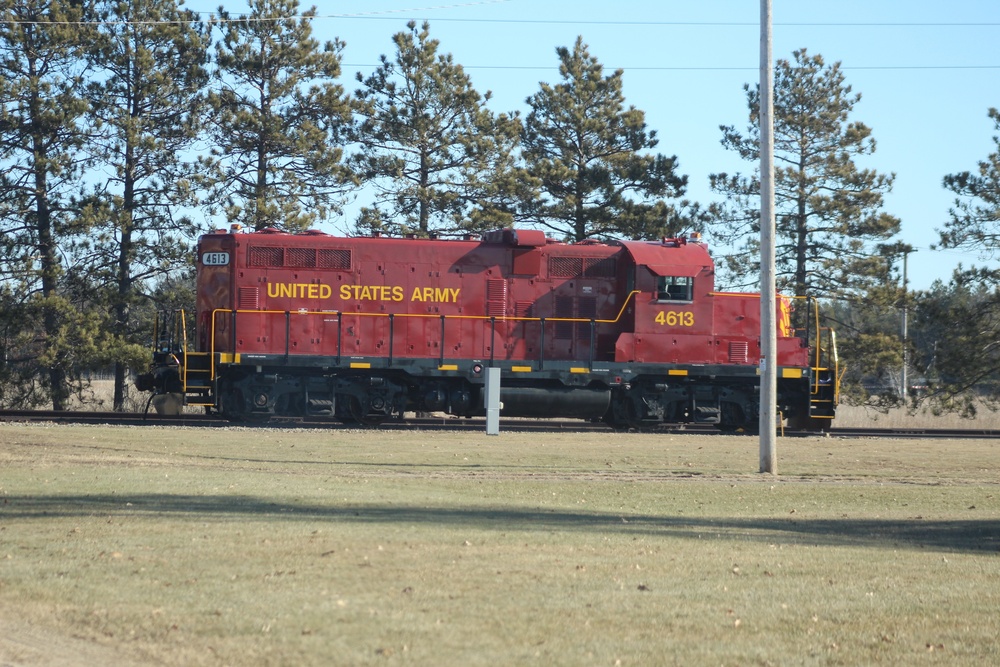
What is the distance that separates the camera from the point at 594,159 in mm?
39125

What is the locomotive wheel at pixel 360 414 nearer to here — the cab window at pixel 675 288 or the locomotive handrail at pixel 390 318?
the locomotive handrail at pixel 390 318

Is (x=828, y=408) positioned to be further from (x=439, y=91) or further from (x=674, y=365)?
(x=439, y=91)

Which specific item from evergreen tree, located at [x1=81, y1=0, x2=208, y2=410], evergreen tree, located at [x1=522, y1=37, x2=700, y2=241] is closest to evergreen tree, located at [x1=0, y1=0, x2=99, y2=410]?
evergreen tree, located at [x1=81, y1=0, x2=208, y2=410]

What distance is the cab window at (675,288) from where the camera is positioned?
2664 cm

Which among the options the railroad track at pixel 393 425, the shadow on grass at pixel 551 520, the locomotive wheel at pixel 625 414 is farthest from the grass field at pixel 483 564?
the locomotive wheel at pixel 625 414

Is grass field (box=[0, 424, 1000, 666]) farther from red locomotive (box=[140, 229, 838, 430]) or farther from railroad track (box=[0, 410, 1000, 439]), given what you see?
railroad track (box=[0, 410, 1000, 439])

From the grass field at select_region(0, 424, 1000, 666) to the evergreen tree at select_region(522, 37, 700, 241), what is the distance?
20738 mm

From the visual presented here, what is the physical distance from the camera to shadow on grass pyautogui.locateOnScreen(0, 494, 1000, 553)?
37.3 feet

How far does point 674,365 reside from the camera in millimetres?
26516

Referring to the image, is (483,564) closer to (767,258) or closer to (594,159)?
(767,258)

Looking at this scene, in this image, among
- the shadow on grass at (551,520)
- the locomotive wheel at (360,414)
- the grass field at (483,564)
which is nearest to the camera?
the grass field at (483,564)

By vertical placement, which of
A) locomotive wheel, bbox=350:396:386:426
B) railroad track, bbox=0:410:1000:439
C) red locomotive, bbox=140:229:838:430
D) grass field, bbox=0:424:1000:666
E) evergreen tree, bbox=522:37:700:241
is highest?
evergreen tree, bbox=522:37:700:241

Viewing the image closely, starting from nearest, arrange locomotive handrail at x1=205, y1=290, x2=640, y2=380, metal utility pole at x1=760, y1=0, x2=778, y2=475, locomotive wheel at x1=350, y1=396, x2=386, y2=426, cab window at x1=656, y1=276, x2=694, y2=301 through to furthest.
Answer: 1. metal utility pole at x1=760, y1=0, x2=778, y2=475
2. locomotive handrail at x1=205, y1=290, x2=640, y2=380
3. locomotive wheel at x1=350, y1=396, x2=386, y2=426
4. cab window at x1=656, y1=276, x2=694, y2=301

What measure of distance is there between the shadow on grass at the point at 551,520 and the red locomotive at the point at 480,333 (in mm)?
12802
